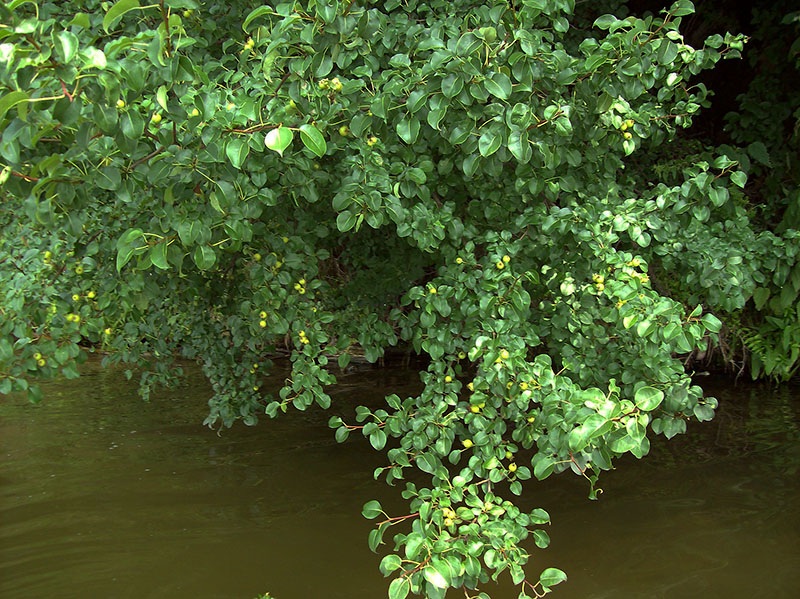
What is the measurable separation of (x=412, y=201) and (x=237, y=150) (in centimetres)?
103

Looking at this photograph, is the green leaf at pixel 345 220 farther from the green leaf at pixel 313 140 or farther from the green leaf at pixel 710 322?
the green leaf at pixel 710 322

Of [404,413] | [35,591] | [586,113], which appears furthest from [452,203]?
[35,591]

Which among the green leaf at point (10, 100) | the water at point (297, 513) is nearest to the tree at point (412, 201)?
the green leaf at point (10, 100)

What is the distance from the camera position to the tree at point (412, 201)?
6.10 feet

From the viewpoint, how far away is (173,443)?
5.94 m

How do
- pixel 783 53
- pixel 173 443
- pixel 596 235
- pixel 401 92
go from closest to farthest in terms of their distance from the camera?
pixel 401 92, pixel 596 235, pixel 783 53, pixel 173 443

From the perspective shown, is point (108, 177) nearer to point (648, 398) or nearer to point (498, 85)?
point (498, 85)

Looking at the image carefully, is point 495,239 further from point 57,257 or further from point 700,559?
point 700,559

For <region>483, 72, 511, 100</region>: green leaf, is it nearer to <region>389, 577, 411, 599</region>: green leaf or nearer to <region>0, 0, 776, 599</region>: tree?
<region>0, 0, 776, 599</region>: tree

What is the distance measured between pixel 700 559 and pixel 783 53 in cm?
383

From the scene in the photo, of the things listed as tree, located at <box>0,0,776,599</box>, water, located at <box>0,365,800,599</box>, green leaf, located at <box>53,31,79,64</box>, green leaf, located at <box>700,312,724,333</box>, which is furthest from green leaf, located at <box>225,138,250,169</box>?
water, located at <box>0,365,800,599</box>

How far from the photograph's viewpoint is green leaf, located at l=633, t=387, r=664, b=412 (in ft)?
6.53

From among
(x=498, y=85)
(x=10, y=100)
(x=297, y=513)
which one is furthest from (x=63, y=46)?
(x=297, y=513)

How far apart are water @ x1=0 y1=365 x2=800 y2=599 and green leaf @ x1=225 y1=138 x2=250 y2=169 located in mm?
2603
